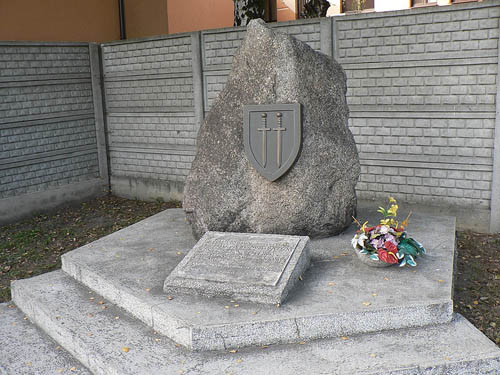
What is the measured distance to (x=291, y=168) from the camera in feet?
16.6

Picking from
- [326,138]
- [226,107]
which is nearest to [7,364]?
[226,107]

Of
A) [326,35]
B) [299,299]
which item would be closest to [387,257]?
[299,299]

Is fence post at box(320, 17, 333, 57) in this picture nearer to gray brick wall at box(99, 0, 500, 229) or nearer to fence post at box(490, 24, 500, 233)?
gray brick wall at box(99, 0, 500, 229)

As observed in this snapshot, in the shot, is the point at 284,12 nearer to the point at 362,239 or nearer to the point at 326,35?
the point at 326,35

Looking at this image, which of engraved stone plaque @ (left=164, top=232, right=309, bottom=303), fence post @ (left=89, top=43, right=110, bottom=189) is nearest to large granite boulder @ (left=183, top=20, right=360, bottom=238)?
engraved stone plaque @ (left=164, top=232, right=309, bottom=303)

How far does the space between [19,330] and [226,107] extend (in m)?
2.74

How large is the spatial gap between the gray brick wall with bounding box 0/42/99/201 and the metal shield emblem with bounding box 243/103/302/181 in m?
4.61

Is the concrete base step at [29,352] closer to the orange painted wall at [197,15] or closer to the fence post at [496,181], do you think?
the fence post at [496,181]

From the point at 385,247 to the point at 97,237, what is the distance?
4448mm

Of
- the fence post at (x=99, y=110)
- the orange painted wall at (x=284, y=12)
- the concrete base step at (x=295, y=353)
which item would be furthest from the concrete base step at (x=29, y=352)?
the orange painted wall at (x=284, y=12)

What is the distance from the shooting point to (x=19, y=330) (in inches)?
182

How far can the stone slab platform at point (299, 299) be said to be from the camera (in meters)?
3.82

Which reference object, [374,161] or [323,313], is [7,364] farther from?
[374,161]

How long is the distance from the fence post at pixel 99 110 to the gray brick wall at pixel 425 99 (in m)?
4.37
